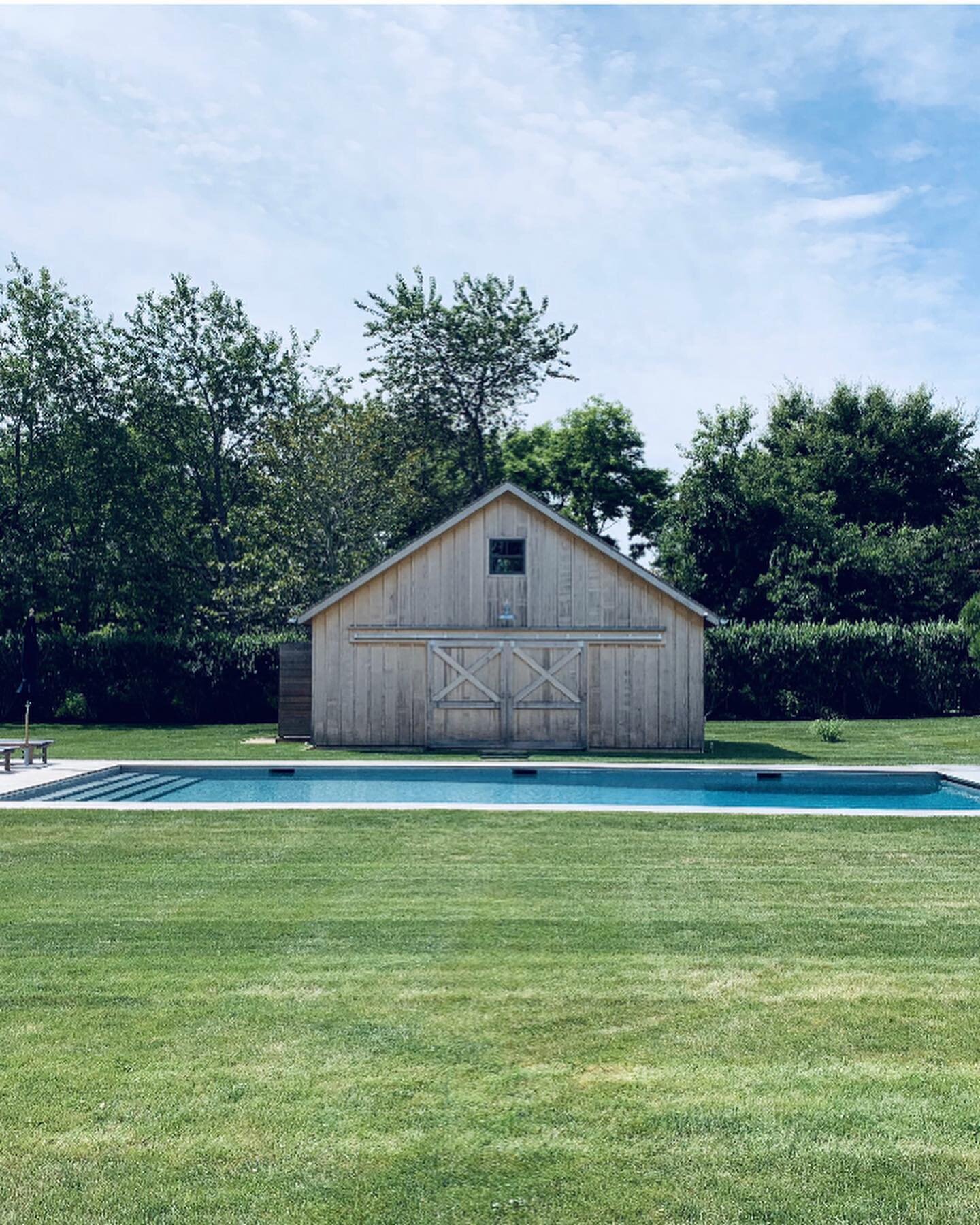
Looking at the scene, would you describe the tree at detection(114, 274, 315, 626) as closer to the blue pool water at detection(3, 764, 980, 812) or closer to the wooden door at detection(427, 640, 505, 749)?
the wooden door at detection(427, 640, 505, 749)

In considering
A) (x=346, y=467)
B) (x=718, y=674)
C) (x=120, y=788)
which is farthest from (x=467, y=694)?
(x=346, y=467)

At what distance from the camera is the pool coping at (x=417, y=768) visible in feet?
44.5

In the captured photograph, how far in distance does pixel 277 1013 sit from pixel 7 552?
29825 mm

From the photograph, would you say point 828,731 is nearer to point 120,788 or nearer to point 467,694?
point 467,694

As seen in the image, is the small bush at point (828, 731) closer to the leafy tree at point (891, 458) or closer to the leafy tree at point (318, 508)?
the leafy tree at point (318, 508)

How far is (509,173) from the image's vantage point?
1958 centimetres

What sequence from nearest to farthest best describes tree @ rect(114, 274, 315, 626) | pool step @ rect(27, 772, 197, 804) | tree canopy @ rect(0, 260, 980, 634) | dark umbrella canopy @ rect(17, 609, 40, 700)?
1. pool step @ rect(27, 772, 197, 804)
2. dark umbrella canopy @ rect(17, 609, 40, 700)
3. tree canopy @ rect(0, 260, 980, 634)
4. tree @ rect(114, 274, 315, 626)

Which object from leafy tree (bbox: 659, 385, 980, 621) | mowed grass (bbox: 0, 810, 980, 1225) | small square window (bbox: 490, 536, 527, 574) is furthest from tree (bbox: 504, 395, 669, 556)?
mowed grass (bbox: 0, 810, 980, 1225)

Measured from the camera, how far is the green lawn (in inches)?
824

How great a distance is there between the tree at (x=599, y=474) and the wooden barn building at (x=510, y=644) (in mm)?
24778

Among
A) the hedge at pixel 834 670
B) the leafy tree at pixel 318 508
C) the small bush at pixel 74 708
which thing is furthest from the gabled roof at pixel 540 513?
the small bush at pixel 74 708

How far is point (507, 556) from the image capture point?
→ 76.5 feet

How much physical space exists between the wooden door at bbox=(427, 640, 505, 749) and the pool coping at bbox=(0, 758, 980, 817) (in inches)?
111

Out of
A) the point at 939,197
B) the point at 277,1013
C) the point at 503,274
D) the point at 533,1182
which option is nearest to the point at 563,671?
the point at 939,197
